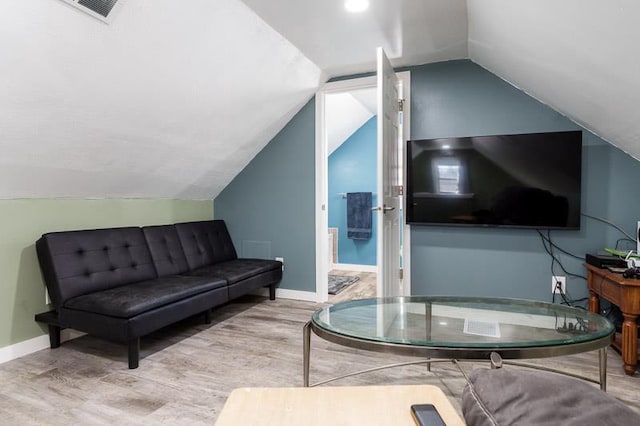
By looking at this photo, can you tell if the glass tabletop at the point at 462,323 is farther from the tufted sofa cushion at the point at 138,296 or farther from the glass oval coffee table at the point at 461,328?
the tufted sofa cushion at the point at 138,296

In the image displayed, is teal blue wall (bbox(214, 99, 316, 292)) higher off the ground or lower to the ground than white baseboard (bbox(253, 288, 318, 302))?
higher

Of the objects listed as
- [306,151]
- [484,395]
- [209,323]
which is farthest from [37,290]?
[484,395]

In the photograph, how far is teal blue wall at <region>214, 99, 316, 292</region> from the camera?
3.77m

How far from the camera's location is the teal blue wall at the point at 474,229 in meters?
2.79

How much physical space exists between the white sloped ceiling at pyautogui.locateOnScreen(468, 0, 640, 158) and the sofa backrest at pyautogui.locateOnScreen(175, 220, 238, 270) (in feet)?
9.54

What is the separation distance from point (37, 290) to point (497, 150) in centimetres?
357

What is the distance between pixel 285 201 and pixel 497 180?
201 cm

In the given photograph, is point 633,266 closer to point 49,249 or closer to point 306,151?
point 306,151

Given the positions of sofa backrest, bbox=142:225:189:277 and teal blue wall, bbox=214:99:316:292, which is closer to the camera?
sofa backrest, bbox=142:225:189:277

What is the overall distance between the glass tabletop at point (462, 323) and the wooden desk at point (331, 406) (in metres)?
0.60

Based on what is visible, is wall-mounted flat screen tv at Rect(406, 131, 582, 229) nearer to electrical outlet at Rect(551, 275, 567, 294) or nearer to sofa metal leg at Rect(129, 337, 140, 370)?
electrical outlet at Rect(551, 275, 567, 294)

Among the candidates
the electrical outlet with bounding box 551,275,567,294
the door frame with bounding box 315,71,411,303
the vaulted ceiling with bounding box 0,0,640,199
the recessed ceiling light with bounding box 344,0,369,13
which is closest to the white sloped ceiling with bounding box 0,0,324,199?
the vaulted ceiling with bounding box 0,0,640,199

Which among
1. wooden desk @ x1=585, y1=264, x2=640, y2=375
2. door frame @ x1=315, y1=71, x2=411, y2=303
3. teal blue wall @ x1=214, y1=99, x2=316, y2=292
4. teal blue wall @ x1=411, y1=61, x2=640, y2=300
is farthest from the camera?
teal blue wall @ x1=214, y1=99, x2=316, y2=292

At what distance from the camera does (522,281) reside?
9.98 ft
